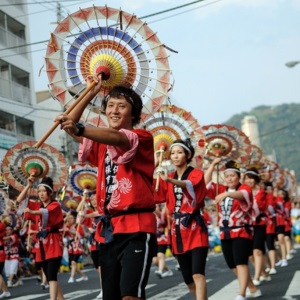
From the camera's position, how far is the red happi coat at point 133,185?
16.4 ft

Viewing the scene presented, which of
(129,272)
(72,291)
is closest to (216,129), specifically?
(72,291)

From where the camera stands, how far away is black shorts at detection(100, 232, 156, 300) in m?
4.89

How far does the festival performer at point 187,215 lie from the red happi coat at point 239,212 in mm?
1366

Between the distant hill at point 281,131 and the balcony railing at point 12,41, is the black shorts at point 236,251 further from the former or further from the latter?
the distant hill at point 281,131

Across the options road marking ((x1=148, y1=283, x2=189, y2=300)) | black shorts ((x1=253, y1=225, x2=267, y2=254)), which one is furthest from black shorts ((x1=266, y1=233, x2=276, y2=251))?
road marking ((x1=148, y1=283, x2=189, y2=300))

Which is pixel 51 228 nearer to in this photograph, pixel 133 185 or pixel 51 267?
pixel 51 267

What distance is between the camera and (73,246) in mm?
18156

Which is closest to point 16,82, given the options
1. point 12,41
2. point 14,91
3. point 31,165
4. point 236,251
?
point 14,91

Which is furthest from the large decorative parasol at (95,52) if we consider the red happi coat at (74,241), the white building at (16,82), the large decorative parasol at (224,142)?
the white building at (16,82)

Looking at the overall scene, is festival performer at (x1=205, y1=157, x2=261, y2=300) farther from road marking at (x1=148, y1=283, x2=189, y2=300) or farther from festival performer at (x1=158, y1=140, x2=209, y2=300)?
road marking at (x1=148, y1=283, x2=189, y2=300)

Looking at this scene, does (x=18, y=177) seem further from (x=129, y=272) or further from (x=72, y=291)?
(x=129, y=272)

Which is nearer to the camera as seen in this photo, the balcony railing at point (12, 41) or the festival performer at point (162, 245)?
the festival performer at point (162, 245)

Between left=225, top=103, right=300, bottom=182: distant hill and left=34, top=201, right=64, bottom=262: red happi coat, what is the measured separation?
105135mm

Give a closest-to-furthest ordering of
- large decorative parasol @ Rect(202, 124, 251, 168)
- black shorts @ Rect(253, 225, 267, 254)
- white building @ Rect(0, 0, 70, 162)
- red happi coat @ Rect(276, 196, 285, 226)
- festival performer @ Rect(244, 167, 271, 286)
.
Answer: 1. large decorative parasol @ Rect(202, 124, 251, 168)
2. festival performer @ Rect(244, 167, 271, 286)
3. black shorts @ Rect(253, 225, 267, 254)
4. red happi coat @ Rect(276, 196, 285, 226)
5. white building @ Rect(0, 0, 70, 162)
